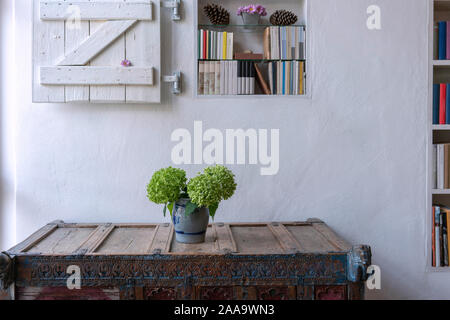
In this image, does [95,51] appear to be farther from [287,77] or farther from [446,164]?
[446,164]

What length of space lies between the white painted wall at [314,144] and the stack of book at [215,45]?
0.07 metres

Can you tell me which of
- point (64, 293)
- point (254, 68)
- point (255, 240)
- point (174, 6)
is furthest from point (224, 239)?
point (174, 6)

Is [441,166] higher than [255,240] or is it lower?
higher

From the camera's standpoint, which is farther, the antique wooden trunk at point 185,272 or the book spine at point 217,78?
the book spine at point 217,78

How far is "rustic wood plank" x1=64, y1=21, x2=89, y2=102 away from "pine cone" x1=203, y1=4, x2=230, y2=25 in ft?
2.50

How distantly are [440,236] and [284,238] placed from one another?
1.19 meters

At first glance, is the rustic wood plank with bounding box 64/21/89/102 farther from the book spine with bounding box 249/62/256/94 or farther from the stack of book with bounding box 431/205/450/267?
the stack of book with bounding box 431/205/450/267

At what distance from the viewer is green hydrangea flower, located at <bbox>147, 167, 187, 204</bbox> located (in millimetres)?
2117

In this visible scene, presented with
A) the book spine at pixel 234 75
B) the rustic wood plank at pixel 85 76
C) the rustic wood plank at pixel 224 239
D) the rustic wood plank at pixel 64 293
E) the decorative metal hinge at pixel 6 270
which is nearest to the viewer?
the decorative metal hinge at pixel 6 270

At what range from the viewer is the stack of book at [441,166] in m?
2.74

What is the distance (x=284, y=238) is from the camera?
229 cm

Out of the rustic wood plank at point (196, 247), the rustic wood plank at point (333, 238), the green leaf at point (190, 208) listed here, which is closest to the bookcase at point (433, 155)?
the rustic wood plank at point (333, 238)

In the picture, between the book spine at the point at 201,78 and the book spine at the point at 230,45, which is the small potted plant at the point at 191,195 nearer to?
the book spine at the point at 201,78

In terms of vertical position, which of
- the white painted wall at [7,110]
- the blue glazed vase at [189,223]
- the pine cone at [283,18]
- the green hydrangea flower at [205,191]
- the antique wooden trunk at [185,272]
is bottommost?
the antique wooden trunk at [185,272]
